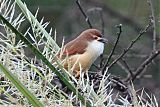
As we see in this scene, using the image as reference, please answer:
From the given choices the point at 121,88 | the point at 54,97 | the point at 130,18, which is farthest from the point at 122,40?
the point at 54,97

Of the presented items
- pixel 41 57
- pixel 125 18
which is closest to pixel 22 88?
pixel 41 57

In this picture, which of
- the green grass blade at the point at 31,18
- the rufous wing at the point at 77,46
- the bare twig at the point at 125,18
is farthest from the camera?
the bare twig at the point at 125,18

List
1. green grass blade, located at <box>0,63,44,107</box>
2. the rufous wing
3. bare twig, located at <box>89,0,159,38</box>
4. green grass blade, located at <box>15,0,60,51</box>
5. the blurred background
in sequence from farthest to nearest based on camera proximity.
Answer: bare twig, located at <box>89,0,159,38</box>, the blurred background, the rufous wing, green grass blade, located at <box>15,0,60,51</box>, green grass blade, located at <box>0,63,44,107</box>

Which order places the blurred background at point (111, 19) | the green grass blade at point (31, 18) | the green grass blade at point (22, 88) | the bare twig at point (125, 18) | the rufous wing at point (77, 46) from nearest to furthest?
1. the green grass blade at point (22, 88)
2. the green grass blade at point (31, 18)
3. the rufous wing at point (77, 46)
4. the blurred background at point (111, 19)
5. the bare twig at point (125, 18)

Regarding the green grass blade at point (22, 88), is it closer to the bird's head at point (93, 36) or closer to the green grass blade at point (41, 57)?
the green grass blade at point (41, 57)

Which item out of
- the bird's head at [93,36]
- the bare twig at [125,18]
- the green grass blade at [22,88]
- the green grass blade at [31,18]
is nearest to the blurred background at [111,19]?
the bare twig at [125,18]

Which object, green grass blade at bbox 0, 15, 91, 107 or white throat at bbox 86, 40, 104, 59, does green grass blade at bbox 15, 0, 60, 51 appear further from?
white throat at bbox 86, 40, 104, 59

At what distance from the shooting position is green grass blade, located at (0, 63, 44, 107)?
3.28 ft

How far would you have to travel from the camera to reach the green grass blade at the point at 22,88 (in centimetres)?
100

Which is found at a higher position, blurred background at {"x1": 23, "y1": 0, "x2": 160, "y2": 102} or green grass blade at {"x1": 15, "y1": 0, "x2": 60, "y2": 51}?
green grass blade at {"x1": 15, "y1": 0, "x2": 60, "y2": 51}

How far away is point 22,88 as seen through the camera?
101 centimetres

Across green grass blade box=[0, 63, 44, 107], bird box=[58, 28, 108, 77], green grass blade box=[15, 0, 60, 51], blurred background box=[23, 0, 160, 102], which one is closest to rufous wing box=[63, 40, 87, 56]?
bird box=[58, 28, 108, 77]

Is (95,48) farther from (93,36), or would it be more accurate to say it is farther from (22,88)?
(22,88)

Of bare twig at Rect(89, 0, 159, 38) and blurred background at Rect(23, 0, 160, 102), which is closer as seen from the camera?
blurred background at Rect(23, 0, 160, 102)
